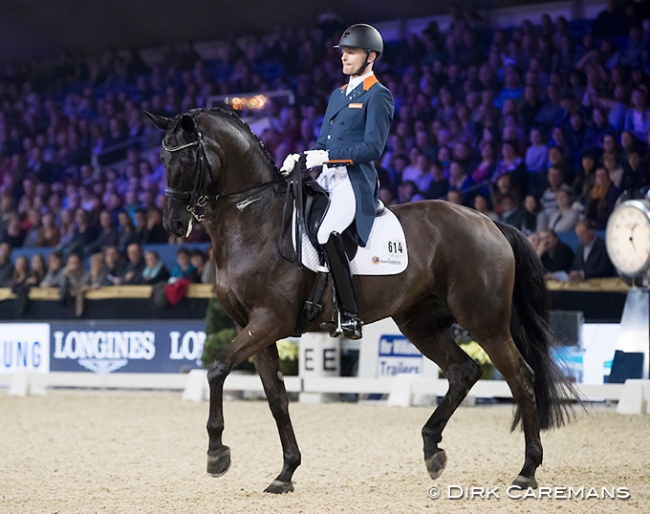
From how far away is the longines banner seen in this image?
1273cm

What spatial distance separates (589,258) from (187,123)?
22.7 ft

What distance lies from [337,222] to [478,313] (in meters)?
1.02

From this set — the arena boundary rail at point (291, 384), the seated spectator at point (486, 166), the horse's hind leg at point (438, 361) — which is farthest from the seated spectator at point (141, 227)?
the horse's hind leg at point (438, 361)

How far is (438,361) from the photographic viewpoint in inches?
235

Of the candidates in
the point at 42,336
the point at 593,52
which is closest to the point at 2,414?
the point at 42,336

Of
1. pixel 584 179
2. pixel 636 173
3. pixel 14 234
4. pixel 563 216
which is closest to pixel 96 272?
pixel 14 234

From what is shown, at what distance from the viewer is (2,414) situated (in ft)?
33.2

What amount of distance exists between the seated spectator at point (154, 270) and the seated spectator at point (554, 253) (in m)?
5.60

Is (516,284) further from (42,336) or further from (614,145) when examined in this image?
(42,336)

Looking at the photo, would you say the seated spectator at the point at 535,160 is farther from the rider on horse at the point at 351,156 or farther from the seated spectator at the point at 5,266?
the seated spectator at the point at 5,266

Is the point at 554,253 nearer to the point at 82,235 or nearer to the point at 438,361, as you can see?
the point at 438,361

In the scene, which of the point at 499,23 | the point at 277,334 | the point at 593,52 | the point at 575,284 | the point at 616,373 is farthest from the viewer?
the point at 499,23
